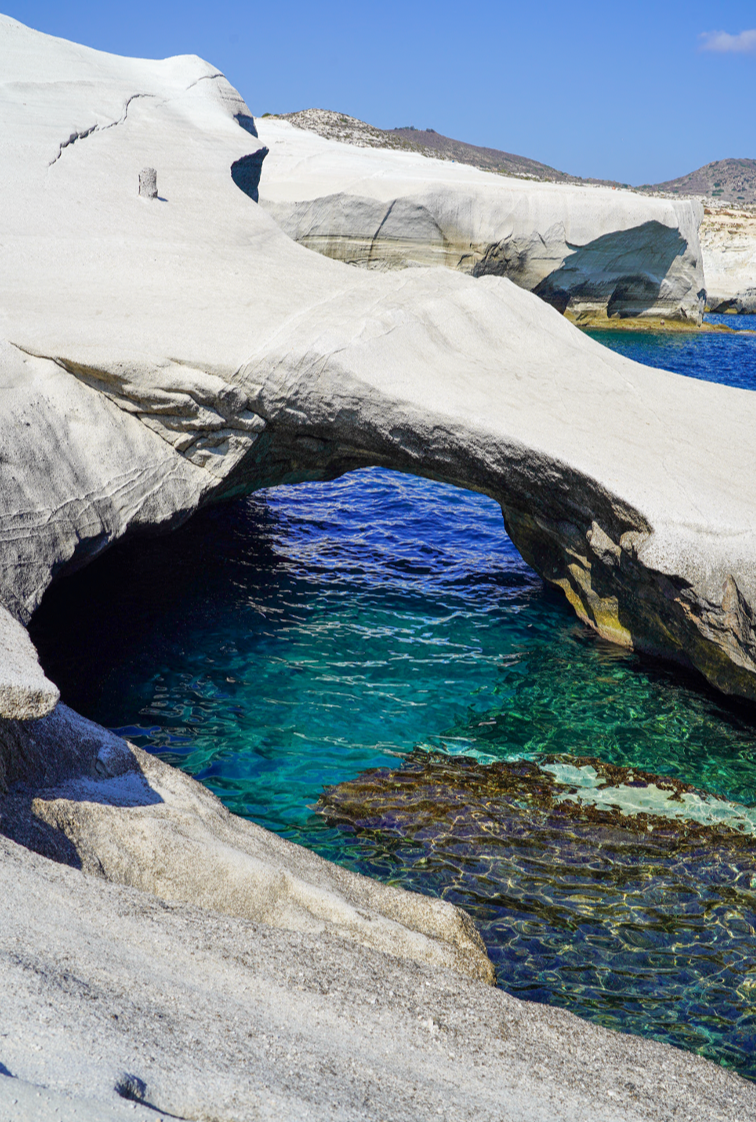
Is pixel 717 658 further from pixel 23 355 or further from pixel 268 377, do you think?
pixel 23 355

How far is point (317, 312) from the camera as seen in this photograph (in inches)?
324

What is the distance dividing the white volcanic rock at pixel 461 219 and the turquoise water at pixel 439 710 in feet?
65.2

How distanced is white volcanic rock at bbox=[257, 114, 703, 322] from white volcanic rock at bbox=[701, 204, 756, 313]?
13.6 meters

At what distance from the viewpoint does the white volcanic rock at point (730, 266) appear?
153 feet

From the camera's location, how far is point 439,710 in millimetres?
7719

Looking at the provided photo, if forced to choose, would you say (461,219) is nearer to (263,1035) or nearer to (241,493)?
(241,493)

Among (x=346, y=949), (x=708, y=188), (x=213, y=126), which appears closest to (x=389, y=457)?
(x=346, y=949)

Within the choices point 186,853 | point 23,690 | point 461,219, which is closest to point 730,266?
point 461,219

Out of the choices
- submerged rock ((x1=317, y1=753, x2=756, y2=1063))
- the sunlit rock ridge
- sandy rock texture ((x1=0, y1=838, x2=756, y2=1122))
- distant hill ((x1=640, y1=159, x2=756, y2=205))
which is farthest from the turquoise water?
distant hill ((x1=640, y1=159, x2=756, y2=205))

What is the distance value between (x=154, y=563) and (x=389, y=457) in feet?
10.7

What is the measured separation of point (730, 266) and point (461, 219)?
78.1 ft

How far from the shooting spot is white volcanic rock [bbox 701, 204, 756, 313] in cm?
4659

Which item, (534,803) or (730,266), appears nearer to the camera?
(534,803)

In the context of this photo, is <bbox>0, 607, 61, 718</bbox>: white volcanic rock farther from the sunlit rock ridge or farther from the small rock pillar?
the small rock pillar
